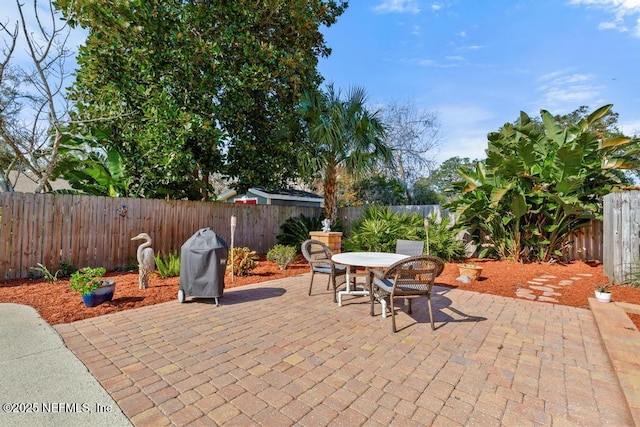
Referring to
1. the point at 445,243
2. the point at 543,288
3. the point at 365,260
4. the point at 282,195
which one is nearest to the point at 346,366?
the point at 365,260

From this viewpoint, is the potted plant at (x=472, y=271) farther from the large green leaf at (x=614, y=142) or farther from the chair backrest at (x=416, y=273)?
the large green leaf at (x=614, y=142)

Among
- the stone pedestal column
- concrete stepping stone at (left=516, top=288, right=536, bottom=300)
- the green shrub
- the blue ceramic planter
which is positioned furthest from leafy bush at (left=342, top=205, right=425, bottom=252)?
the green shrub

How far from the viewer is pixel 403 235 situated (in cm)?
847

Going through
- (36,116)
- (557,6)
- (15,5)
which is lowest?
(36,116)

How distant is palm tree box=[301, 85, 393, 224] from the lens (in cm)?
873

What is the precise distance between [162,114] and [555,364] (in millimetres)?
8568

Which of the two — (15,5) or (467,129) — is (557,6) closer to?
(467,129)

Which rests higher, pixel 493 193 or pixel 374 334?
pixel 493 193

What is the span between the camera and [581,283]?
5.76 metres

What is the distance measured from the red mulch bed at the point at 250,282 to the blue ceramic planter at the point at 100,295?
0.08 meters

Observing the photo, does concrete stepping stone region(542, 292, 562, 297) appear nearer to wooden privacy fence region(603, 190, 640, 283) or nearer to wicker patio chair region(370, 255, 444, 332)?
wooden privacy fence region(603, 190, 640, 283)

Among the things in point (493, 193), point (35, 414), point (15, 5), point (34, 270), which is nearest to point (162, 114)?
point (15, 5)

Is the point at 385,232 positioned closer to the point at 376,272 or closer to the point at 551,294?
the point at 551,294

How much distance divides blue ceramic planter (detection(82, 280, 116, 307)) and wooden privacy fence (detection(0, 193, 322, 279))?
2.82 m
